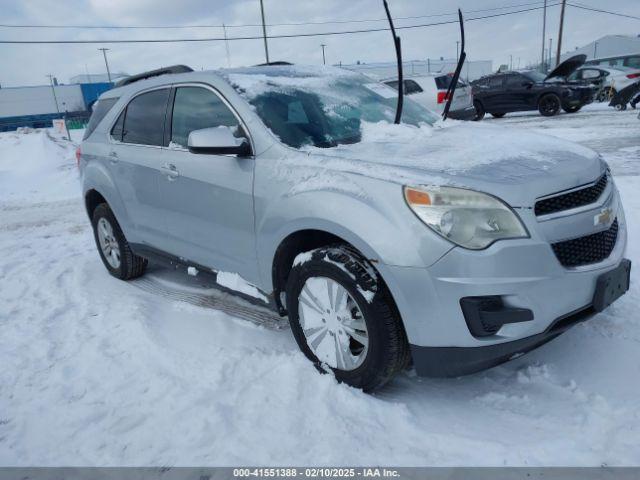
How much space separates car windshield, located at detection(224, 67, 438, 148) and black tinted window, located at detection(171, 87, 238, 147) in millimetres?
167

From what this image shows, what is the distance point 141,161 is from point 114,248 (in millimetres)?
1199

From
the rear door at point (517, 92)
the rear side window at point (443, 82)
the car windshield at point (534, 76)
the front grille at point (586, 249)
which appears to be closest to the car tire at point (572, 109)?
the rear door at point (517, 92)

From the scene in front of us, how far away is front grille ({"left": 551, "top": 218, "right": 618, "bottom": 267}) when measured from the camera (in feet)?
7.09

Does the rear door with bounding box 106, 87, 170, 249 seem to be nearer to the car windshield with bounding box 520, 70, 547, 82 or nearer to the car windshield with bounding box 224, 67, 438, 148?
the car windshield with bounding box 224, 67, 438, 148

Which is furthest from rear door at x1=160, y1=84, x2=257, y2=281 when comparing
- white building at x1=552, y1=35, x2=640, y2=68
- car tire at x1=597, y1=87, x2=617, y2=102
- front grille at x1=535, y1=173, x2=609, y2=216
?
white building at x1=552, y1=35, x2=640, y2=68

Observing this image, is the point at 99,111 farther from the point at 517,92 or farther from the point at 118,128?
the point at 517,92

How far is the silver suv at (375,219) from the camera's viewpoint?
210cm

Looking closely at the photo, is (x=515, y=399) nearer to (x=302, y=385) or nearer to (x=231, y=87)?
(x=302, y=385)

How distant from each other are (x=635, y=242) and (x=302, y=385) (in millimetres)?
3222

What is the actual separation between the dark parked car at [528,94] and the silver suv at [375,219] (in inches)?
565

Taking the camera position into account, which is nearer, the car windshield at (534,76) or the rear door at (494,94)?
the car windshield at (534,76)

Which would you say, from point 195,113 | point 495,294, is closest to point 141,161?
point 195,113

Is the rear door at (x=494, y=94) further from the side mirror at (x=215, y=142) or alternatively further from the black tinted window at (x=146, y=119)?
the side mirror at (x=215, y=142)

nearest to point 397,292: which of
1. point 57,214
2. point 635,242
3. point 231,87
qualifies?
point 231,87
